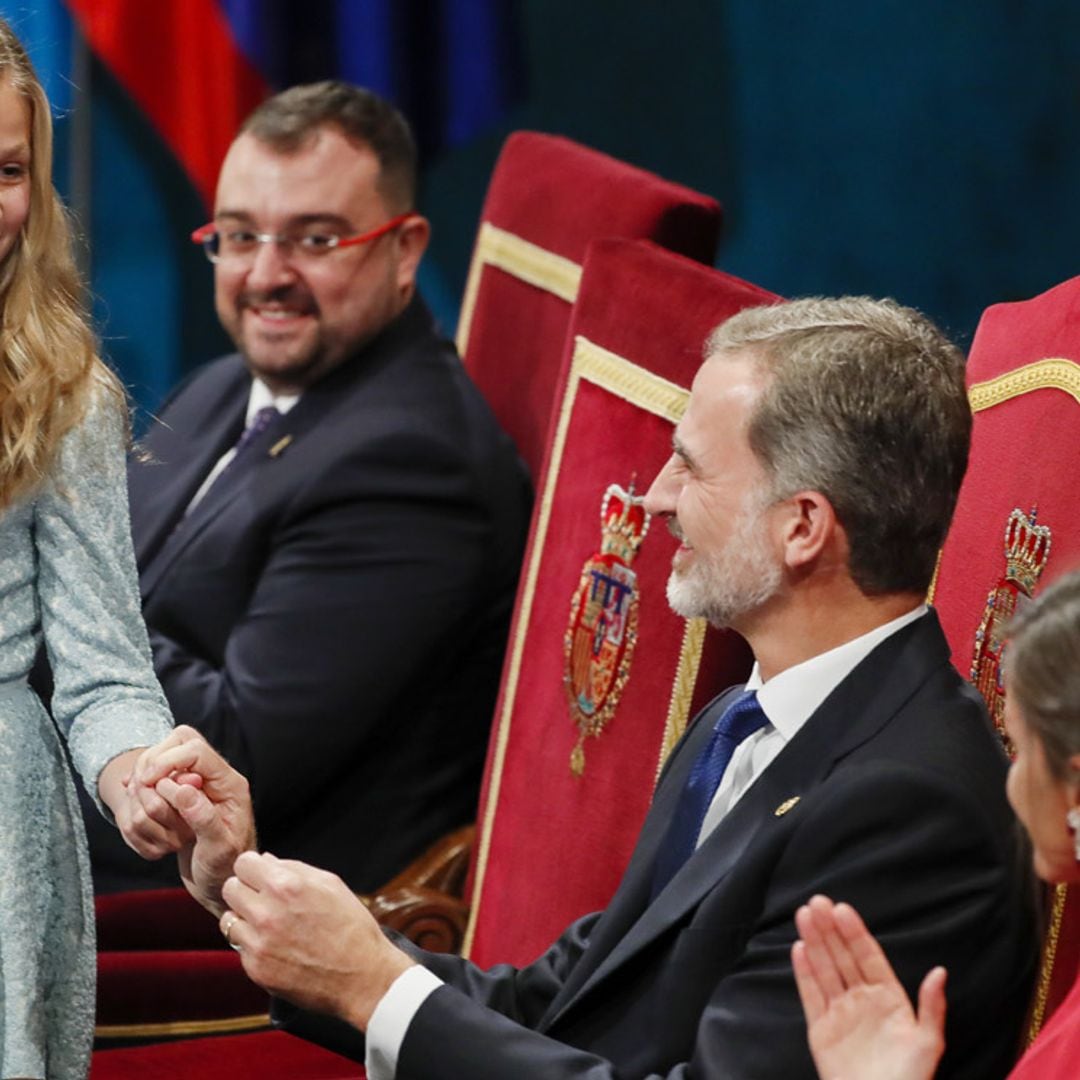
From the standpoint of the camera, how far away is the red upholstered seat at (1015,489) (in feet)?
6.20

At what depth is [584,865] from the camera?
2.44 metres

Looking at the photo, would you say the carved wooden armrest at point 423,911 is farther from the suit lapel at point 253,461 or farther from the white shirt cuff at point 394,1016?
the white shirt cuff at point 394,1016

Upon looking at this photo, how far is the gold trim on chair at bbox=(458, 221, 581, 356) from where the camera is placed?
3.14 m

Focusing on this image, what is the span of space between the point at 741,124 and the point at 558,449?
2141mm

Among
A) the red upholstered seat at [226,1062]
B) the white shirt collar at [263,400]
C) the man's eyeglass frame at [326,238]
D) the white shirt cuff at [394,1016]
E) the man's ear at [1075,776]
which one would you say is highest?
the man's eyeglass frame at [326,238]

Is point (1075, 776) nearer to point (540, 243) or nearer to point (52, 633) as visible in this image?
point (52, 633)

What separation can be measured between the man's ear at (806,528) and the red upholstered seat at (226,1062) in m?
0.88

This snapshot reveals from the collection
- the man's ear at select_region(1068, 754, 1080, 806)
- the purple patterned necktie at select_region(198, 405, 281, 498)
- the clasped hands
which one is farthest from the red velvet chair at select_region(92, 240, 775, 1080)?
the man's ear at select_region(1068, 754, 1080, 806)

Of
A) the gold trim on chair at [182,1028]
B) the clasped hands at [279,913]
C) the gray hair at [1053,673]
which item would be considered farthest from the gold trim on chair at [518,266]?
the gray hair at [1053,673]

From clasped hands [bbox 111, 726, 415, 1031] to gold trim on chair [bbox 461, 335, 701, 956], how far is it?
74cm

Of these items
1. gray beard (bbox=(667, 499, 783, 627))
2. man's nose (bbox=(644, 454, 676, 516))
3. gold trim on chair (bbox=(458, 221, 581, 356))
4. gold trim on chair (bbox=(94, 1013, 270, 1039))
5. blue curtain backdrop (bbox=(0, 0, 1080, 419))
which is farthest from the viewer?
blue curtain backdrop (bbox=(0, 0, 1080, 419))

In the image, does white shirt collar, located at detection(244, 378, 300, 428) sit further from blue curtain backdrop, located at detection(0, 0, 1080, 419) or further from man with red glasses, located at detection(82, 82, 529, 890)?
blue curtain backdrop, located at detection(0, 0, 1080, 419)

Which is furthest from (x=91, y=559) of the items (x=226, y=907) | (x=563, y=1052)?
(x=563, y=1052)

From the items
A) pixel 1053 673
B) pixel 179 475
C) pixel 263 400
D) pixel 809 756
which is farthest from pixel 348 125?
pixel 1053 673
